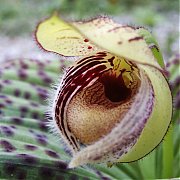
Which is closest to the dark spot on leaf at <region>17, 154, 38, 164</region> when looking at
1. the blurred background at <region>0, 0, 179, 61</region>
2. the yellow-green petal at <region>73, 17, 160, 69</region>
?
the yellow-green petal at <region>73, 17, 160, 69</region>

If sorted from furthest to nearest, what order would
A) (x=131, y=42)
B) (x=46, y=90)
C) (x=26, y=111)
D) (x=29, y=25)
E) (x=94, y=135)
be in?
(x=29, y=25) < (x=46, y=90) < (x=26, y=111) < (x=94, y=135) < (x=131, y=42)

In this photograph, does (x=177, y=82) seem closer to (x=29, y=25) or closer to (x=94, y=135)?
(x=94, y=135)

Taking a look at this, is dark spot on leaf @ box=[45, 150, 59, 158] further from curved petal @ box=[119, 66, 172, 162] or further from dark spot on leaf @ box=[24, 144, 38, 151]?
curved petal @ box=[119, 66, 172, 162]

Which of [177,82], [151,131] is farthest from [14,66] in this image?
[151,131]

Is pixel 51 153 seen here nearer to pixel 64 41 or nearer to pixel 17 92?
pixel 64 41

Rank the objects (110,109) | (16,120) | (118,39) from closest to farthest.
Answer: (118,39), (110,109), (16,120)

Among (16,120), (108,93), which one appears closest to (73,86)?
(108,93)

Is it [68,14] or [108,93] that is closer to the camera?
[108,93]
